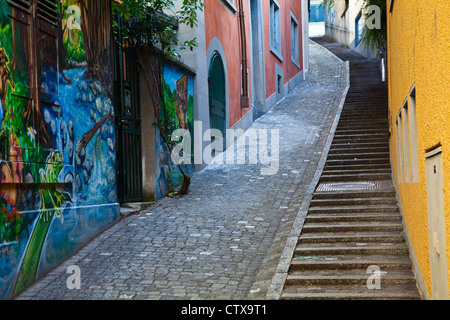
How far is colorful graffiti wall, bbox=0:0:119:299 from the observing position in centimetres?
621

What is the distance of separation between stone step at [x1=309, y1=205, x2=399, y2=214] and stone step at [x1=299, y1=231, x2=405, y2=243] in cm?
83

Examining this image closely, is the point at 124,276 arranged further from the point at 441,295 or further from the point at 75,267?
the point at 441,295

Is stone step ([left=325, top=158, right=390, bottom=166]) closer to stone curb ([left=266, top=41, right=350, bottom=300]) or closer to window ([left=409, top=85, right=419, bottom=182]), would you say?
stone curb ([left=266, top=41, right=350, bottom=300])

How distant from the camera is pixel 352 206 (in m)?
9.11

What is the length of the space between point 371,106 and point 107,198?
1066cm

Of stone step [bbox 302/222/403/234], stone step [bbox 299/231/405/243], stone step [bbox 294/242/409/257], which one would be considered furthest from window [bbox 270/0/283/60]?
stone step [bbox 294/242/409/257]

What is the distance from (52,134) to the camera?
23.8 feet

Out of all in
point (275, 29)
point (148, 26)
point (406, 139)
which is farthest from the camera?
point (275, 29)

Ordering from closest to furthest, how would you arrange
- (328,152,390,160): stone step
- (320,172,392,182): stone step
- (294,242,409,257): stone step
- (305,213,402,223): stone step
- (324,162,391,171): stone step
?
(294,242,409,257): stone step, (305,213,402,223): stone step, (320,172,392,182): stone step, (324,162,391,171): stone step, (328,152,390,160): stone step

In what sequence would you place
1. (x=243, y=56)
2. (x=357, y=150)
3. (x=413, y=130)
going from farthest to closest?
(x=243, y=56), (x=357, y=150), (x=413, y=130)

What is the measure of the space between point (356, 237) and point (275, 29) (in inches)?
641

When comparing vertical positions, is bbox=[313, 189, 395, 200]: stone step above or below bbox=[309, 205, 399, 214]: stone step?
above

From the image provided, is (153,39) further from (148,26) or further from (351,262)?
(351,262)

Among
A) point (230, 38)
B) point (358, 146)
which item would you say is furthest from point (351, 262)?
point (230, 38)
